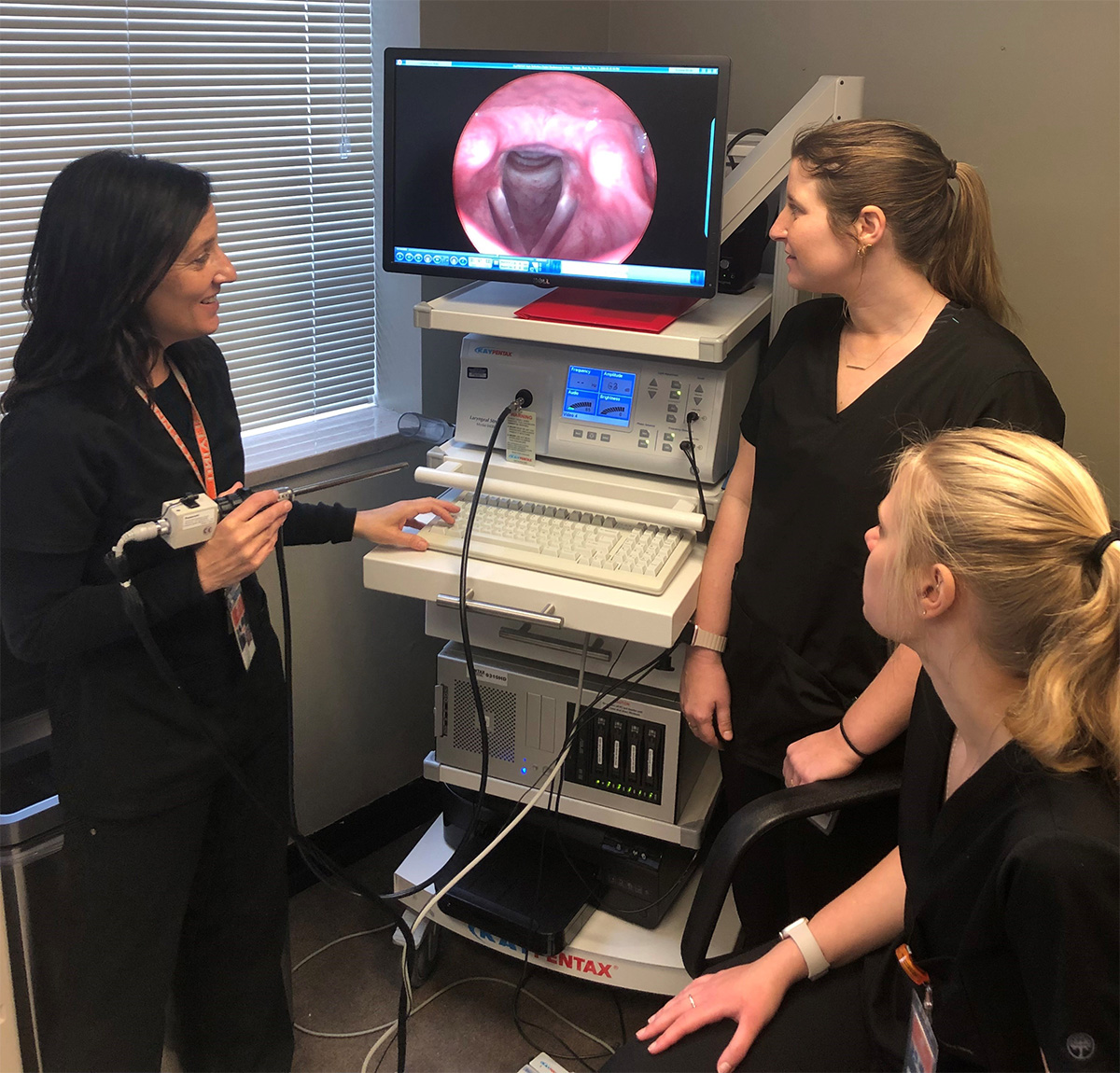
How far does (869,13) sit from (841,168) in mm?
854

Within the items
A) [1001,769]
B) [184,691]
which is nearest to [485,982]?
[184,691]

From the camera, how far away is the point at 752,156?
1617 millimetres

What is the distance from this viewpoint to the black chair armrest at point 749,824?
1.31 meters

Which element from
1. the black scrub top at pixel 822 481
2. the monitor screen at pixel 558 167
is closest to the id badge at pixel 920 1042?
the black scrub top at pixel 822 481

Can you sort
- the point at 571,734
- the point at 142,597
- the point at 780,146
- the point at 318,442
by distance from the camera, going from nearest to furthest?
the point at 142,597, the point at 780,146, the point at 571,734, the point at 318,442

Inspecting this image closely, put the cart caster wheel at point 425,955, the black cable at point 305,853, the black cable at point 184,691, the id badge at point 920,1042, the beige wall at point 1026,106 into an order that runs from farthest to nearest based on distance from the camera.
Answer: the cart caster wheel at point 425,955, the beige wall at point 1026,106, the black cable at point 305,853, the black cable at point 184,691, the id badge at point 920,1042

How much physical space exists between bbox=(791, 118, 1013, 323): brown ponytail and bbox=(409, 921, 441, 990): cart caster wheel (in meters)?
1.41

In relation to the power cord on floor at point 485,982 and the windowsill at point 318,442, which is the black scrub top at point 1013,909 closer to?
the power cord on floor at point 485,982

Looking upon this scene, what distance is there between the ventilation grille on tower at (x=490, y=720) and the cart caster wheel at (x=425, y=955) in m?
0.37

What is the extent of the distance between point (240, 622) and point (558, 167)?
2.72 feet

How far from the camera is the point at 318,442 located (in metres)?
2.09

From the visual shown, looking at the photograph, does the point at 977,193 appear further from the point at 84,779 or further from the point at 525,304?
the point at 84,779

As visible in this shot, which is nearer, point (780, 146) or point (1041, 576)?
point (1041, 576)

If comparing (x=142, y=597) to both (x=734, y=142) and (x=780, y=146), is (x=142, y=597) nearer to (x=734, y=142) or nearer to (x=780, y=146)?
(x=780, y=146)
